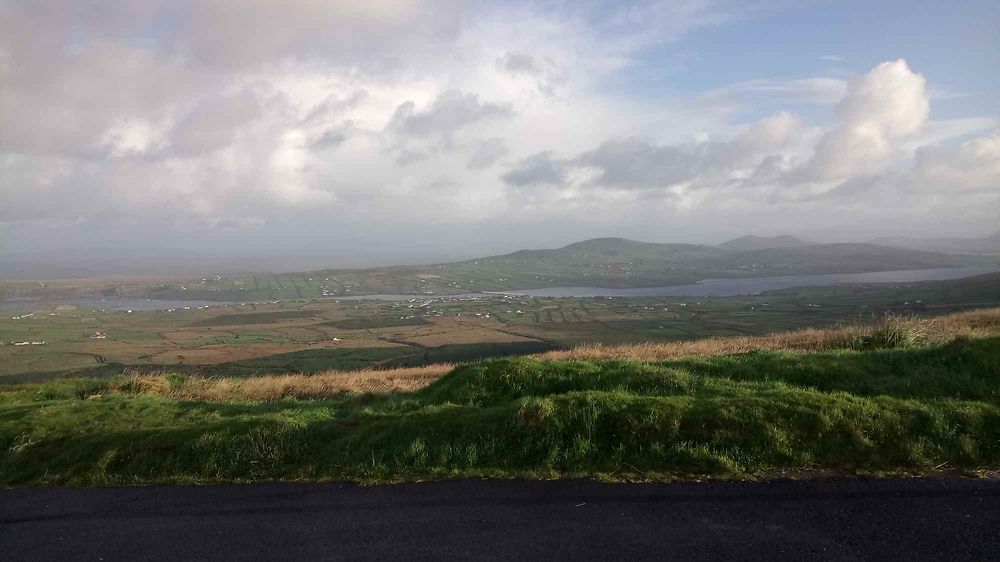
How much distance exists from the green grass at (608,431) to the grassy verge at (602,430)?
0.03 metres

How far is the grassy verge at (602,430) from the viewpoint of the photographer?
8.32 meters

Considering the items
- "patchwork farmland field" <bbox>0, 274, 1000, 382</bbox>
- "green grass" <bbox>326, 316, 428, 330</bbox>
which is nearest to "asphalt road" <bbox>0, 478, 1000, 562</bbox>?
"patchwork farmland field" <bbox>0, 274, 1000, 382</bbox>

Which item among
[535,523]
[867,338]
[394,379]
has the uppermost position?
[867,338]

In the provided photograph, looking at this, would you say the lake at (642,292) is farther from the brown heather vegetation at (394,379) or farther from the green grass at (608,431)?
the green grass at (608,431)

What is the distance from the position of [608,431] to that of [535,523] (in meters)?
2.79

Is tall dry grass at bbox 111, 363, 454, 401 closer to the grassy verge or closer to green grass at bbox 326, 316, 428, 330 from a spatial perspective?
the grassy verge

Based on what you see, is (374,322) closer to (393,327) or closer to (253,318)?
(393,327)

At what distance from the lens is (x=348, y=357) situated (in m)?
52.3

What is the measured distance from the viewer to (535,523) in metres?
6.97

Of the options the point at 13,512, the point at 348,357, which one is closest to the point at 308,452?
the point at 13,512

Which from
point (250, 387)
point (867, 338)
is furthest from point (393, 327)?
point (867, 338)

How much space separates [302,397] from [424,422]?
30.0 ft

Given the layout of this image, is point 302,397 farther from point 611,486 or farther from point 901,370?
point 901,370

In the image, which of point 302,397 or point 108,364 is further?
point 108,364
